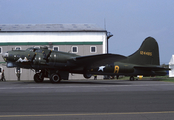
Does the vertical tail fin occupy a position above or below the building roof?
below

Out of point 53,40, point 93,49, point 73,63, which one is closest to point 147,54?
point 73,63

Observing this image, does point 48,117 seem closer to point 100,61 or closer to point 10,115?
point 10,115

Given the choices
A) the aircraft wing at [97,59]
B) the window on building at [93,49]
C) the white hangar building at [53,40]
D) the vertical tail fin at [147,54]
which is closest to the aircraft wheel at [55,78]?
the aircraft wing at [97,59]

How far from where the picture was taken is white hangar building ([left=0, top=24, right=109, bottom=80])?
37.0m

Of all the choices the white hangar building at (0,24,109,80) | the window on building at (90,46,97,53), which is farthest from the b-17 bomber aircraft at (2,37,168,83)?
the white hangar building at (0,24,109,80)

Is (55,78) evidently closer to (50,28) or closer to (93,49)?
(93,49)

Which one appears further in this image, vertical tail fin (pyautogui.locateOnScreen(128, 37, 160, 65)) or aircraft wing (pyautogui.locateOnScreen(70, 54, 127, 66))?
vertical tail fin (pyautogui.locateOnScreen(128, 37, 160, 65))

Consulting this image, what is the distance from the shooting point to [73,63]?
21953mm

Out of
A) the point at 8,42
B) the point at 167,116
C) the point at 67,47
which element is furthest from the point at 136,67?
the point at 8,42

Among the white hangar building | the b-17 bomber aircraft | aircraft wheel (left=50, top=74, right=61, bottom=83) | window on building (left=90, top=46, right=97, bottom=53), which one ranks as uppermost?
the white hangar building

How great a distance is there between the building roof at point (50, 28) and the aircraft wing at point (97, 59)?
17.7 m

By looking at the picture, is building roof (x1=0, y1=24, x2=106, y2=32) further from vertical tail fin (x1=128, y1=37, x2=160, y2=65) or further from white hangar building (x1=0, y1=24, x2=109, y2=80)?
vertical tail fin (x1=128, y1=37, x2=160, y2=65)

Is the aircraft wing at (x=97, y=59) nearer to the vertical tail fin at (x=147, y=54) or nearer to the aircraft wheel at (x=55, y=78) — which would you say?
the aircraft wheel at (x=55, y=78)

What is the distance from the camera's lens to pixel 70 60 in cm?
2172
